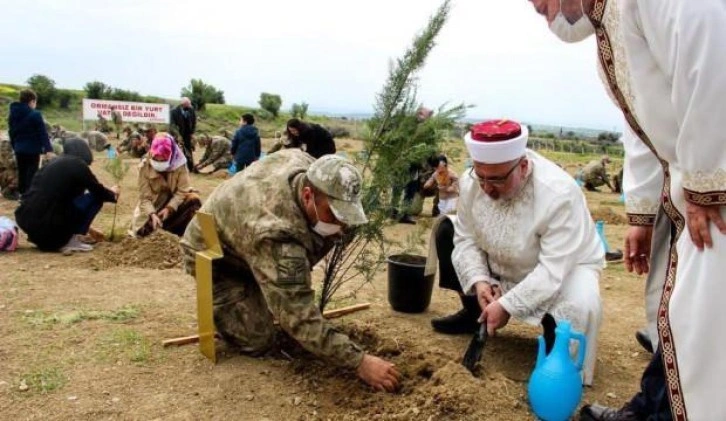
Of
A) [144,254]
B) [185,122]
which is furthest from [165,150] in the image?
[185,122]

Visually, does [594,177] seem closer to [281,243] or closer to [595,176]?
[595,176]

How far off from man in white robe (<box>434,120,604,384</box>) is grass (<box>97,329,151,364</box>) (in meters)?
1.80

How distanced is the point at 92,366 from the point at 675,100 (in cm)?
292

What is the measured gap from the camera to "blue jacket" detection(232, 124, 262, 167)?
39.3ft

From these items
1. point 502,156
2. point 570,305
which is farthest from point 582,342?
point 502,156

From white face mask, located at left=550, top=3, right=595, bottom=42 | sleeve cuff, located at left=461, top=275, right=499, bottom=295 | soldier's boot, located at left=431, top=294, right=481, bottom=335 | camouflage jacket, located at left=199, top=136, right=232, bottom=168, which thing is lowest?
camouflage jacket, located at left=199, top=136, right=232, bottom=168

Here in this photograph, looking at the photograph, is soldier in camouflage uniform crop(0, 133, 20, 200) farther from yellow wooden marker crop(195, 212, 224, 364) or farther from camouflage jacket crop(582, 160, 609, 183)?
camouflage jacket crop(582, 160, 609, 183)

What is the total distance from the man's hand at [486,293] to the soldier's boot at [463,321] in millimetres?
475

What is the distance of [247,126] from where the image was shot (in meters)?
12.1

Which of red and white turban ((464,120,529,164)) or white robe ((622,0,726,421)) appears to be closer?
white robe ((622,0,726,421))

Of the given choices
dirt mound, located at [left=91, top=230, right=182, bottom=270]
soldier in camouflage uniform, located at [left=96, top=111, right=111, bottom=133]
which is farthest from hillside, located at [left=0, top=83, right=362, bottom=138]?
dirt mound, located at [left=91, top=230, right=182, bottom=270]

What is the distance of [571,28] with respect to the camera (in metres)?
1.91

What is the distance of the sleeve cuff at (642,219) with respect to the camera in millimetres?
2221

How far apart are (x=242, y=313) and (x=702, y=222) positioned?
232 cm
